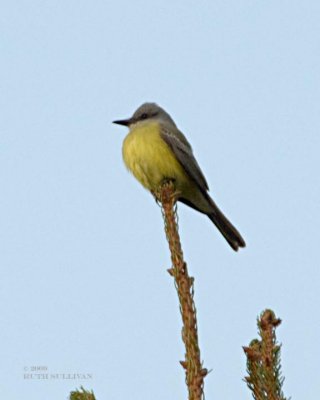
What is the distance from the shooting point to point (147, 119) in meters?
8.27

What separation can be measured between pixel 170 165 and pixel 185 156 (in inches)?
10.0

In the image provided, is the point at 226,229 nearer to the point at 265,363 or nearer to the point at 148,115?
the point at 148,115

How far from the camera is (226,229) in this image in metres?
7.79

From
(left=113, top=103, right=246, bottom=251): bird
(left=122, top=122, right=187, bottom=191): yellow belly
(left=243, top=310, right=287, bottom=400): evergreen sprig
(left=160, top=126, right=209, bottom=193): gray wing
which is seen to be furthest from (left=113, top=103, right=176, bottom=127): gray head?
(left=243, top=310, right=287, bottom=400): evergreen sprig

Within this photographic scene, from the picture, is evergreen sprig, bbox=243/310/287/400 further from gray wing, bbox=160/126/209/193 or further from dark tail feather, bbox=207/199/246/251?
dark tail feather, bbox=207/199/246/251

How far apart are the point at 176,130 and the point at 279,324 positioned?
5.52 m

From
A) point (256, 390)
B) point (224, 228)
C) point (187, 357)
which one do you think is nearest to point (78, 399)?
point (187, 357)

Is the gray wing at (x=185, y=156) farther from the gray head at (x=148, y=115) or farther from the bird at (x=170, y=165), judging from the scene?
the gray head at (x=148, y=115)

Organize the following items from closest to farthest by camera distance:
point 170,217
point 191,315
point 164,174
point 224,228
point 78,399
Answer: point 78,399 → point 191,315 → point 170,217 → point 164,174 → point 224,228

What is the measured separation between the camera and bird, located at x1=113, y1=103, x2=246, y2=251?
7.05 m

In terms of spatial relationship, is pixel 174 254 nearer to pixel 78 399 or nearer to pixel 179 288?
pixel 179 288

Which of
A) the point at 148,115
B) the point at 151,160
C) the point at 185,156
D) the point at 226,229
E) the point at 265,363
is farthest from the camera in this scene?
the point at 148,115

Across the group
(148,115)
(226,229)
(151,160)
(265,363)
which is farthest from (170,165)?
(265,363)

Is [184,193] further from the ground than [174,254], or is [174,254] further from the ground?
[184,193]
